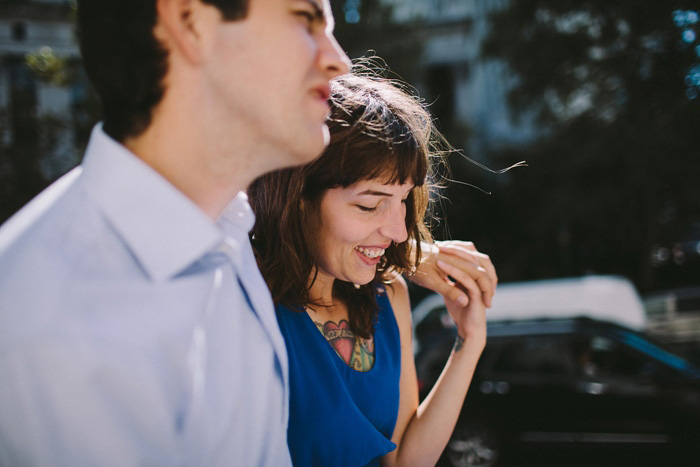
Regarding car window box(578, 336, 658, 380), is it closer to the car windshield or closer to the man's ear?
the car windshield

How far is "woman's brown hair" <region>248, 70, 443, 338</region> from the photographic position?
64.1 inches

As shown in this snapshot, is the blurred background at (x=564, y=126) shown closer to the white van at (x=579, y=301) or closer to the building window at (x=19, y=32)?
the building window at (x=19, y=32)

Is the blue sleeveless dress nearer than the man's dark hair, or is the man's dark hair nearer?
the man's dark hair

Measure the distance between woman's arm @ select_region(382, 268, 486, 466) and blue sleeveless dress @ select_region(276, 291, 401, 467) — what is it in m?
0.08

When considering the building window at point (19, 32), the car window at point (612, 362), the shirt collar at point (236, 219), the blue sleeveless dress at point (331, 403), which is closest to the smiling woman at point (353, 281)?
the blue sleeveless dress at point (331, 403)

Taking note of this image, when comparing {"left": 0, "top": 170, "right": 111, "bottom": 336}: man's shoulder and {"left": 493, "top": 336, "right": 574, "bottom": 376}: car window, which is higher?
{"left": 0, "top": 170, "right": 111, "bottom": 336}: man's shoulder

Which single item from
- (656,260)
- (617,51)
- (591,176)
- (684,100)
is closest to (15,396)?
(684,100)

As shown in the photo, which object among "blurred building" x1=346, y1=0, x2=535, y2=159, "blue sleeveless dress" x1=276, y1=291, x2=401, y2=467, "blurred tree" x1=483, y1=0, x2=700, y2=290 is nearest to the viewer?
"blue sleeveless dress" x1=276, y1=291, x2=401, y2=467

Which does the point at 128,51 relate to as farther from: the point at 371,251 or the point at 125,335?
the point at 371,251

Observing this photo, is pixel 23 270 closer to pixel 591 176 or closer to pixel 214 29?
pixel 214 29

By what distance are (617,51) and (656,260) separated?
572 cm

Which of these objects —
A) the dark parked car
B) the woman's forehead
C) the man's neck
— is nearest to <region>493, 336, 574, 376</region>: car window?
the dark parked car

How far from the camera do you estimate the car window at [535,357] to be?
6.04 metres

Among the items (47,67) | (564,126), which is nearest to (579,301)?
(564,126)
